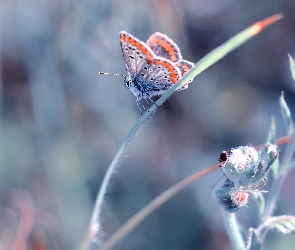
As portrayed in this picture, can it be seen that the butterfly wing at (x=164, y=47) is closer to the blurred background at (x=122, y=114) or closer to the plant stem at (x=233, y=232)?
the plant stem at (x=233, y=232)

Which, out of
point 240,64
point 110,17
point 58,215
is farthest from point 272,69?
point 58,215

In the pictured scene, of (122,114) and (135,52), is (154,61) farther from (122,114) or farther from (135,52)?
(122,114)

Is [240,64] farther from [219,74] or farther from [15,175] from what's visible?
[15,175]

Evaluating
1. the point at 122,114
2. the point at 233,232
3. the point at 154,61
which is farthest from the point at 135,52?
the point at 122,114

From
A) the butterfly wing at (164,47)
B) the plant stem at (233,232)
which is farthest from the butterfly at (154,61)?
the plant stem at (233,232)

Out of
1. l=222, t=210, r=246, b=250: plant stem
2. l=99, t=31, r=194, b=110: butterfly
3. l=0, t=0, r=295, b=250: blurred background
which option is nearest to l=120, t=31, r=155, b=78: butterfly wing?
l=99, t=31, r=194, b=110: butterfly

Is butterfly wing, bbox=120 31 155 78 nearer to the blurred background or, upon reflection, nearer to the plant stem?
the plant stem
